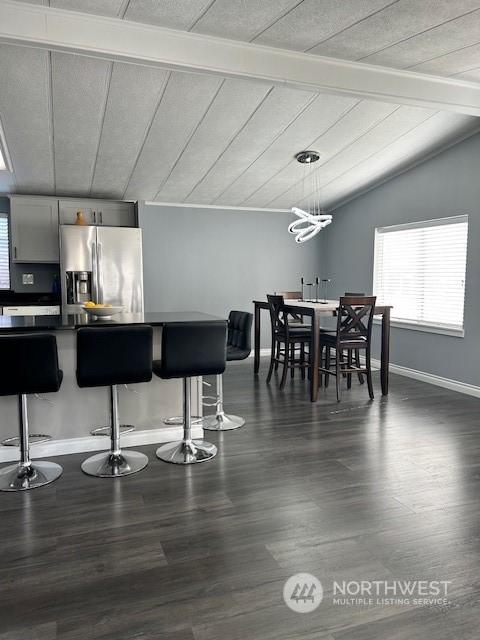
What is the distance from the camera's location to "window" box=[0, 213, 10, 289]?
588 cm

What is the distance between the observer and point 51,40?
2.94 meters

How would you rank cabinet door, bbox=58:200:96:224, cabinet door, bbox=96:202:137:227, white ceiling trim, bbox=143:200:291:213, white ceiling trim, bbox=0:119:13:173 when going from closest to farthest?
white ceiling trim, bbox=0:119:13:173
cabinet door, bbox=58:200:96:224
cabinet door, bbox=96:202:137:227
white ceiling trim, bbox=143:200:291:213

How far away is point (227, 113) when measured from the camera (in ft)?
13.8

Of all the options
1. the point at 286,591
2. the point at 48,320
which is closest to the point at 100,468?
the point at 48,320

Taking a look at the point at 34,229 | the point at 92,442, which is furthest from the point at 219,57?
the point at 34,229

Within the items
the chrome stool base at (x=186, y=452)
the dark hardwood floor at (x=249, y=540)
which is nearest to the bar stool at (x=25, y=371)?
the dark hardwood floor at (x=249, y=540)

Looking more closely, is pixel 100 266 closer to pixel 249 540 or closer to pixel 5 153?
pixel 5 153

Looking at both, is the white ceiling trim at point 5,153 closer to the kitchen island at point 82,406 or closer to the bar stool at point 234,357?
the kitchen island at point 82,406

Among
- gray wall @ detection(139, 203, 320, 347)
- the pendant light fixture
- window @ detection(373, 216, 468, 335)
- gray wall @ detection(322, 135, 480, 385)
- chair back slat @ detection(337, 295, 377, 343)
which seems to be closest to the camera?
chair back slat @ detection(337, 295, 377, 343)

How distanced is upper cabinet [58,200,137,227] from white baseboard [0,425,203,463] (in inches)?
137

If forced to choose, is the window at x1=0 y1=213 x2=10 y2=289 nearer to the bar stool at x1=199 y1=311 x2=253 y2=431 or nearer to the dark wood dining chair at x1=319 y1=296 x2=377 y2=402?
the bar stool at x1=199 y1=311 x2=253 y2=431

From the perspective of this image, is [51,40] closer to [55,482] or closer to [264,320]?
[55,482]

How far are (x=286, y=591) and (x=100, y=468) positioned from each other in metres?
1.55

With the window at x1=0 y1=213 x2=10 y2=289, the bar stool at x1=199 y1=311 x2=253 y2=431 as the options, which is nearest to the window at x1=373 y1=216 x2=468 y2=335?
the bar stool at x1=199 y1=311 x2=253 y2=431
